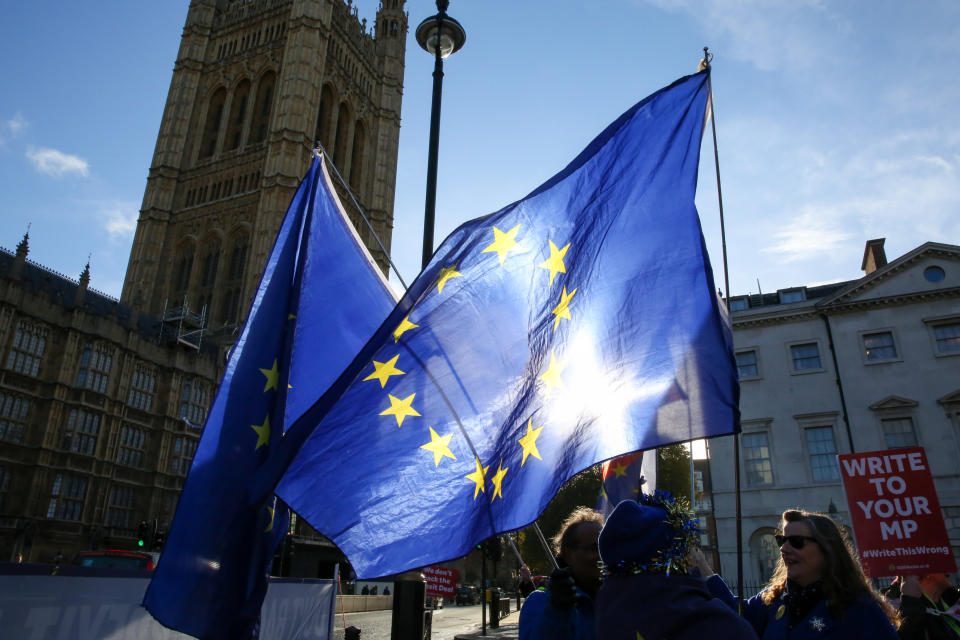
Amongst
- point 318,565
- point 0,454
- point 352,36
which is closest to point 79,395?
point 0,454

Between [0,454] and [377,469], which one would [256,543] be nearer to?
[377,469]

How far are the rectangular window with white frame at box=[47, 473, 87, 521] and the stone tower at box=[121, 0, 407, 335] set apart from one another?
59.7 feet

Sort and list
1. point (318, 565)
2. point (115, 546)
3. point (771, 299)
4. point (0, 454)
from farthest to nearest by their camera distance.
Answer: point (318, 565) < point (115, 546) < point (771, 299) < point (0, 454)

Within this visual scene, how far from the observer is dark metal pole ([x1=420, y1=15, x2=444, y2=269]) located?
5.66 meters

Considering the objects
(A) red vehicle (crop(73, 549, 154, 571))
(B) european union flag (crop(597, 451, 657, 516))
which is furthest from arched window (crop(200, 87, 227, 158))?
(B) european union flag (crop(597, 451, 657, 516))

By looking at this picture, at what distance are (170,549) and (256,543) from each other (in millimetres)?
442

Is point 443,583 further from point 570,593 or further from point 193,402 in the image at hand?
point 193,402

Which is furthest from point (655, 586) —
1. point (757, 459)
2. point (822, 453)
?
point (822, 453)

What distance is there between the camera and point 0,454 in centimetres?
2639

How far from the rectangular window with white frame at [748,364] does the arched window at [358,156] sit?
42685 mm

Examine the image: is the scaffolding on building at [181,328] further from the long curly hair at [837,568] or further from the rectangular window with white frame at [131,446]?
the long curly hair at [837,568]

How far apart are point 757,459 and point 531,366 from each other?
2113 centimetres

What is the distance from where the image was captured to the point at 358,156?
6156cm

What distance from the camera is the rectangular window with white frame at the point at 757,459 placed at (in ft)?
73.0
